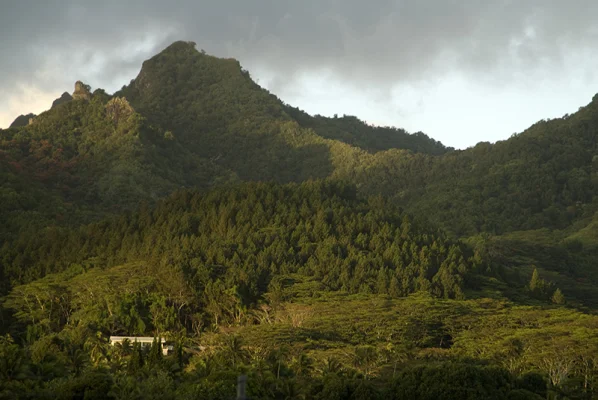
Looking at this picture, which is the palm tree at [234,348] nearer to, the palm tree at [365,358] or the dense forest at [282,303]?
the dense forest at [282,303]

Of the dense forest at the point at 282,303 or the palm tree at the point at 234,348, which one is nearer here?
the dense forest at the point at 282,303

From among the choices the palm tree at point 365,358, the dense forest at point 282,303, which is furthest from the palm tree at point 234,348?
the palm tree at point 365,358

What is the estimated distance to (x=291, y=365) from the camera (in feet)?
250

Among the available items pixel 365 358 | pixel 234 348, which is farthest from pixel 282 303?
pixel 365 358

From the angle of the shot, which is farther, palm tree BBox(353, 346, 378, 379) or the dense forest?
palm tree BBox(353, 346, 378, 379)

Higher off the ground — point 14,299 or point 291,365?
point 14,299

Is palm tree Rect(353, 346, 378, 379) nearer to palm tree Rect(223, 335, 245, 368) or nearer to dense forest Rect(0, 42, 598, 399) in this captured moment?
dense forest Rect(0, 42, 598, 399)

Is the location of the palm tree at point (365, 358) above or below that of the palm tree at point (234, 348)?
below

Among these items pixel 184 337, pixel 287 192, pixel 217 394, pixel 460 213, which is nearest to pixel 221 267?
pixel 184 337

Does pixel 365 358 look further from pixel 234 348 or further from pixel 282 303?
pixel 282 303

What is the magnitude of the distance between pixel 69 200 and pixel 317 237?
74.9 m

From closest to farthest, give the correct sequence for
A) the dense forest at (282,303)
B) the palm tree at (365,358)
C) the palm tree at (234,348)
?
1. the dense forest at (282,303)
2. the palm tree at (365,358)
3. the palm tree at (234,348)

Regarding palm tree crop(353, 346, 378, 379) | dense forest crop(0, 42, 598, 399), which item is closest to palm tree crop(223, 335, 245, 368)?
dense forest crop(0, 42, 598, 399)

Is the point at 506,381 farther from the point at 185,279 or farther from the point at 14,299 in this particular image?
the point at 14,299
